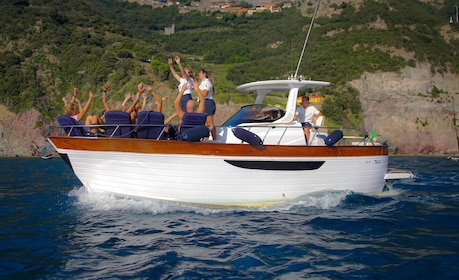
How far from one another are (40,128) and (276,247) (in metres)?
38.6

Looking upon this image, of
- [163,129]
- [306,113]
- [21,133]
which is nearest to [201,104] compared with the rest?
[163,129]

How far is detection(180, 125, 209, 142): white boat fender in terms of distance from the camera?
8.66m

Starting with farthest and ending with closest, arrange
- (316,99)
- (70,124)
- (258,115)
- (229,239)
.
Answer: (316,99)
(258,115)
(70,124)
(229,239)

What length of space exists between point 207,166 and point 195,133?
0.69 m

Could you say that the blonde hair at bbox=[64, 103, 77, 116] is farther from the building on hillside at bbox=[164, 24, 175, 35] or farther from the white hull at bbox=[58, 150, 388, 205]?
the building on hillside at bbox=[164, 24, 175, 35]

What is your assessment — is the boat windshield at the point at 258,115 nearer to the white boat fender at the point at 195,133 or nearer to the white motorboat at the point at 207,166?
the white motorboat at the point at 207,166

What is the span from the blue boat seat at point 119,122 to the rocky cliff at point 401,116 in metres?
32.3

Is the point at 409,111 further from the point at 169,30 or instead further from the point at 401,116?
the point at 169,30

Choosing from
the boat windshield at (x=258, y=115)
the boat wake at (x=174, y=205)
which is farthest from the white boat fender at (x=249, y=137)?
the boat windshield at (x=258, y=115)

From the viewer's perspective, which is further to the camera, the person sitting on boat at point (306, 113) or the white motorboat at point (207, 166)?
the person sitting on boat at point (306, 113)

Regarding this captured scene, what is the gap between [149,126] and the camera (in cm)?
923

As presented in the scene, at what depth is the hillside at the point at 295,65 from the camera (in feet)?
148

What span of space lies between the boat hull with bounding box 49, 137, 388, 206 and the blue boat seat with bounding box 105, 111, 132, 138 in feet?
1.69

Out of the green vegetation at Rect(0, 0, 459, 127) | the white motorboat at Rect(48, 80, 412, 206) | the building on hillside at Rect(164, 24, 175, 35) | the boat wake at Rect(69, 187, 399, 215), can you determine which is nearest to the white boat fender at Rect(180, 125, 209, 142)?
the white motorboat at Rect(48, 80, 412, 206)
